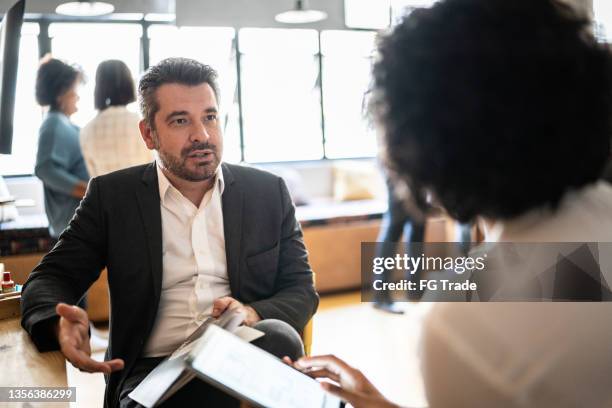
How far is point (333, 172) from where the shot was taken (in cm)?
712

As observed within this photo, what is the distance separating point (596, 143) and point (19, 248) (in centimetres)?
384

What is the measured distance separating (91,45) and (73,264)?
5.06 meters

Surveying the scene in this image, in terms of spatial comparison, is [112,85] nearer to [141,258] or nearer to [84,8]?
[141,258]

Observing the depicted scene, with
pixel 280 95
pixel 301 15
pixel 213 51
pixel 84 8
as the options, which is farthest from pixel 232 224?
pixel 280 95

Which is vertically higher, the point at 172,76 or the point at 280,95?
the point at 280,95

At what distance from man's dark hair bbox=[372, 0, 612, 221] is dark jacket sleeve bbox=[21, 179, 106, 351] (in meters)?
1.09

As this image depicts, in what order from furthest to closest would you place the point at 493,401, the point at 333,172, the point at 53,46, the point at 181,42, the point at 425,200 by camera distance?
the point at 333,172 → the point at 181,42 → the point at 53,46 → the point at 425,200 → the point at 493,401

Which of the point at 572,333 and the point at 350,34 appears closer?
the point at 572,333

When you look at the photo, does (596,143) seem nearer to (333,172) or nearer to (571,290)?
(571,290)

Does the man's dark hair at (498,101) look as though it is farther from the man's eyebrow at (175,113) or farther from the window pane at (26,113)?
the window pane at (26,113)

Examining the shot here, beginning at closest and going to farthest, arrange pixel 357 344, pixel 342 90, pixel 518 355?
pixel 518 355, pixel 357 344, pixel 342 90

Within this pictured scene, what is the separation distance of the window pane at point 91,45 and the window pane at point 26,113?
202 mm

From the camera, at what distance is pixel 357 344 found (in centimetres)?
345

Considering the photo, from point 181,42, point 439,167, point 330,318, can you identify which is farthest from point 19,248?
point 439,167
